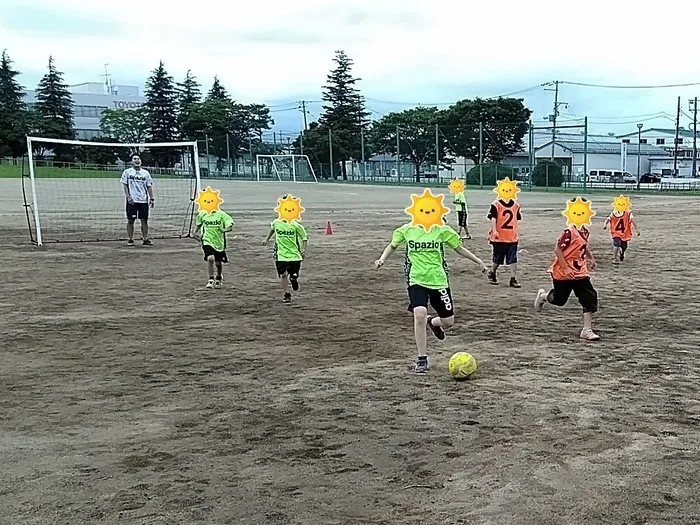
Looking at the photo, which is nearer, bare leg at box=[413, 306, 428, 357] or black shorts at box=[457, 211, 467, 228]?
bare leg at box=[413, 306, 428, 357]

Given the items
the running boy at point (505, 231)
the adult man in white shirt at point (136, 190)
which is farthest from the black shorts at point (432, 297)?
the adult man in white shirt at point (136, 190)

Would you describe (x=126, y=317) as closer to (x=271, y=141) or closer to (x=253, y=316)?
(x=253, y=316)

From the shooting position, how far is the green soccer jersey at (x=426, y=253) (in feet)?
22.0

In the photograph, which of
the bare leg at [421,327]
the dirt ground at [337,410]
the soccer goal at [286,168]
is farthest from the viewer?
the soccer goal at [286,168]

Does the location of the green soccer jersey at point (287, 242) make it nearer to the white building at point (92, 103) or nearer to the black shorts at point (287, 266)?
the black shorts at point (287, 266)

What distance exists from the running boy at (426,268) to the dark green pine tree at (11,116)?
69848 mm

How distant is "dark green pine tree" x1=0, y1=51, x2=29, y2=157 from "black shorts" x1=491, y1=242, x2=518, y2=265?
219 ft

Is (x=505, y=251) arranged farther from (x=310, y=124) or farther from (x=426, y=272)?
(x=310, y=124)

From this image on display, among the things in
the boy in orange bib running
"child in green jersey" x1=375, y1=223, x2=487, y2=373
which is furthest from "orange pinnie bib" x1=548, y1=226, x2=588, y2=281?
"child in green jersey" x1=375, y1=223, x2=487, y2=373

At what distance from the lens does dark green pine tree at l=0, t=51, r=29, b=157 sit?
75.6 metres

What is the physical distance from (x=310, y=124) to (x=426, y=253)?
7738 centimetres

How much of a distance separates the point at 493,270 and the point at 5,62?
87.3m

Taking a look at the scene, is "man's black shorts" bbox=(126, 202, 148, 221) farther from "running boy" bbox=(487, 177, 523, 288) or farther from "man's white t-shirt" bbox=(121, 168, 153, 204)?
"running boy" bbox=(487, 177, 523, 288)

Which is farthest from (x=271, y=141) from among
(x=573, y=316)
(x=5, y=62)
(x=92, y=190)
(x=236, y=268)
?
(x=573, y=316)
